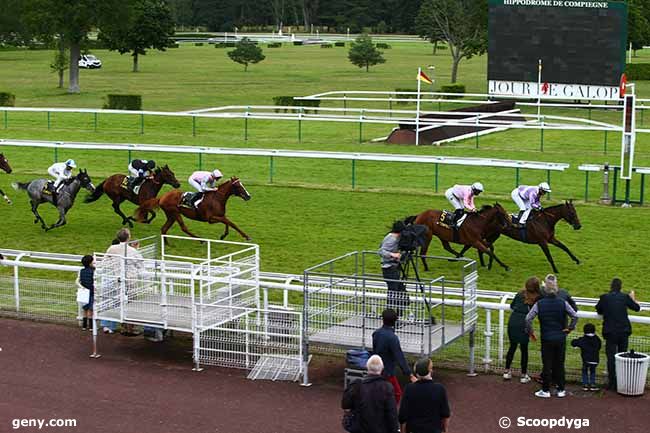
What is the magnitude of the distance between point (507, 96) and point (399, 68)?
3007cm

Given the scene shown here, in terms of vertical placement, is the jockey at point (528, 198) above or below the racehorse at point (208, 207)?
above

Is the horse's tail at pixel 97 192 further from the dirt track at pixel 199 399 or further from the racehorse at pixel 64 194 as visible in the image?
the dirt track at pixel 199 399

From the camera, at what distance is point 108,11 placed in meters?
47.7

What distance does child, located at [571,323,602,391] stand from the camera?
35.4ft

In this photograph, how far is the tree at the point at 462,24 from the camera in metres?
51.3

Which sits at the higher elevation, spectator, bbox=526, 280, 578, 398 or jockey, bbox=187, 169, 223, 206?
jockey, bbox=187, 169, 223, 206

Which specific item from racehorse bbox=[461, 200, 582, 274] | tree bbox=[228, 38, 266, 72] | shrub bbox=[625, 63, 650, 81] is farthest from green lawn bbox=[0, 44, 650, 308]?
tree bbox=[228, 38, 266, 72]

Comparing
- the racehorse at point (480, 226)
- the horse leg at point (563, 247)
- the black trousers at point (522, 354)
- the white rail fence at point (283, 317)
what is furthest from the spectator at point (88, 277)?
the horse leg at point (563, 247)

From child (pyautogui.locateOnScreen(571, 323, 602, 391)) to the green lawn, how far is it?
3715 mm

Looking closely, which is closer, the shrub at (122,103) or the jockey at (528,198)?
the jockey at (528,198)

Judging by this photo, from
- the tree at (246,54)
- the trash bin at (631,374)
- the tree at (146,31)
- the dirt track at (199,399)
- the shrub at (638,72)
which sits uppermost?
the tree at (146,31)

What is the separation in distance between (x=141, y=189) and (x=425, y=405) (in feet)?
37.1

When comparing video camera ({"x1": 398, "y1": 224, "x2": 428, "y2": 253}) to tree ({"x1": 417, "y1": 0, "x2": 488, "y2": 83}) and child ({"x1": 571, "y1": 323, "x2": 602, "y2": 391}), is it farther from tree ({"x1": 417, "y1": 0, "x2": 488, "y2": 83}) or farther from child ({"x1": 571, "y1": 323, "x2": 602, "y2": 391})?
tree ({"x1": 417, "y1": 0, "x2": 488, "y2": 83})

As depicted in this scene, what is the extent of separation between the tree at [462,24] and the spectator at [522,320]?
40748 mm
